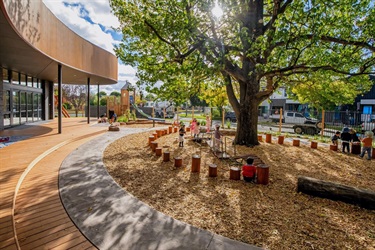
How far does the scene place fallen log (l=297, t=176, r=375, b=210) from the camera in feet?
14.3

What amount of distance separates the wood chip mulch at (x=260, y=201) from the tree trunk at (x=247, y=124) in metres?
2.40

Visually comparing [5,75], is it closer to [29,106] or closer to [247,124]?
[29,106]

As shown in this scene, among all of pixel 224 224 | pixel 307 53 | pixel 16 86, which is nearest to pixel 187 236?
pixel 224 224

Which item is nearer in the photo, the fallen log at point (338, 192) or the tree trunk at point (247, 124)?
the fallen log at point (338, 192)

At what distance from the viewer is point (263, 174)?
5609 millimetres

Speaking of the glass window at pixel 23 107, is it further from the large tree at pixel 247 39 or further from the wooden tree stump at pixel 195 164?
the wooden tree stump at pixel 195 164

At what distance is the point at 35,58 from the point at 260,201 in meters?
11.6

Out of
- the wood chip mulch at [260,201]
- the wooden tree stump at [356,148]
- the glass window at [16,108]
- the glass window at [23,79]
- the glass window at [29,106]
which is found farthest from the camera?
the glass window at [29,106]

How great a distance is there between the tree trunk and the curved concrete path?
284 inches

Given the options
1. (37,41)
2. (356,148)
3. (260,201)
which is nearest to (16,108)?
(37,41)

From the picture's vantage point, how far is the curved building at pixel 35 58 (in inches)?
272

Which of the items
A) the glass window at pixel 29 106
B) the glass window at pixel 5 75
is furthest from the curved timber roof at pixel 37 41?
the glass window at pixel 29 106

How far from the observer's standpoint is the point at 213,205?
14.5 ft

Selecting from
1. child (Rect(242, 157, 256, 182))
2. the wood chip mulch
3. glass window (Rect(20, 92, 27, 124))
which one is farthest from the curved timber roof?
child (Rect(242, 157, 256, 182))
